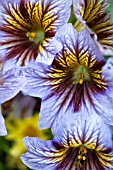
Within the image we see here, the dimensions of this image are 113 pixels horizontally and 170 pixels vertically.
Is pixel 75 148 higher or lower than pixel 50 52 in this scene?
lower

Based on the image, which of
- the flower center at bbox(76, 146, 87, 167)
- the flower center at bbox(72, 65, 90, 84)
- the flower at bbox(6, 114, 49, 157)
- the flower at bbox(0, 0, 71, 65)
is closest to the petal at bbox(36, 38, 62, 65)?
the flower at bbox(0, 0, 71, 65)

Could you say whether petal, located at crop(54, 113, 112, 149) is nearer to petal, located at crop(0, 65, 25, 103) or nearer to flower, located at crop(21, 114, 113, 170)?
flower, located at crop(21, 114, 113, 170)

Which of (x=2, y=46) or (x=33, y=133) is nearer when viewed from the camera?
(x=2, y=46)

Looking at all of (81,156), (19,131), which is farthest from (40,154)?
(19,131)

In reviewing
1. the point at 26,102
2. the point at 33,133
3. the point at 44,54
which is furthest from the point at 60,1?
the point at 33,133

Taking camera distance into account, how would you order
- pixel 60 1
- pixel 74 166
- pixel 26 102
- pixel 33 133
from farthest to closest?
pixel 33 133 → pixel 26 102 → pixel 74 166 → pixel 60 1

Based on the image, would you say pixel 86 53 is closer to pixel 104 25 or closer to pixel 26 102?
pixel 104 25

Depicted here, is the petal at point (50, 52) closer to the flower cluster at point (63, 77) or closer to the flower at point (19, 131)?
the flower cluster at point (63, 77)

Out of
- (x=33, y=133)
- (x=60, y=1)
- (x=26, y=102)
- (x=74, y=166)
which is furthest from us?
(x=33, y=133)

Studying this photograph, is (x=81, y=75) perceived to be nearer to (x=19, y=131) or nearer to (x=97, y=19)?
(x=97, y=19)
